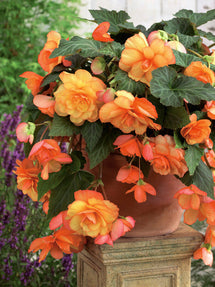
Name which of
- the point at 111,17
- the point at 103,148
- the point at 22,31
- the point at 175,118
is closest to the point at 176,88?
the point at 175,118

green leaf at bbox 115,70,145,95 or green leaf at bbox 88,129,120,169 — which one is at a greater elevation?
green leaf at bbox 115,70,145,95

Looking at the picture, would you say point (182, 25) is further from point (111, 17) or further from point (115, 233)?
point (115, 233)

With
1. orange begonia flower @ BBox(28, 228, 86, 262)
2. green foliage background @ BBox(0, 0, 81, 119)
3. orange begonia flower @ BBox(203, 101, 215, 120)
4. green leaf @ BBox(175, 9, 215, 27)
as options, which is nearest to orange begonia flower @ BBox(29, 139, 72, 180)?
orange begonia flower @ BBox(28, 228, 86, 262)

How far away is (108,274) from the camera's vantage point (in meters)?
0.73

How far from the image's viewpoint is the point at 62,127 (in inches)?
25.5

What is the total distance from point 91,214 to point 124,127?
0.13 metres

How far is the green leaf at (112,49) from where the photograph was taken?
0.65 m

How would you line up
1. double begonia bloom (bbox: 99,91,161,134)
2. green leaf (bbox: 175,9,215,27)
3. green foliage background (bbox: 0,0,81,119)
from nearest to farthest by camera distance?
double begonia bloom (bbox: 99,91,161,134), green leaf (bbox: 175,9,215,27), green foliage background (bbox: 0,0,81,119)

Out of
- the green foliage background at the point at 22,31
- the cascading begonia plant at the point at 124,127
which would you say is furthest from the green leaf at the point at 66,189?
the green foliage background at the point at 22,31

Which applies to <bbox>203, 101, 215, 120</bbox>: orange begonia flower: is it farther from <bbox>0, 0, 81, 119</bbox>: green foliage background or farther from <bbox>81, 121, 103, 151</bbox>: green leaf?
<bbox>0, 0, 81, 119</bbox>: green foliage background

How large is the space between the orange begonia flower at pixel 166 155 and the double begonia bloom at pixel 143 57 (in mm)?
95

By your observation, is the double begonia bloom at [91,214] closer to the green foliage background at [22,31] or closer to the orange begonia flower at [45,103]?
the orange begonia flower at [45,103]

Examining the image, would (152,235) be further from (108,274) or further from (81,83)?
(81,83)

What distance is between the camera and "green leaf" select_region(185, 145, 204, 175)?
1.98 ft
